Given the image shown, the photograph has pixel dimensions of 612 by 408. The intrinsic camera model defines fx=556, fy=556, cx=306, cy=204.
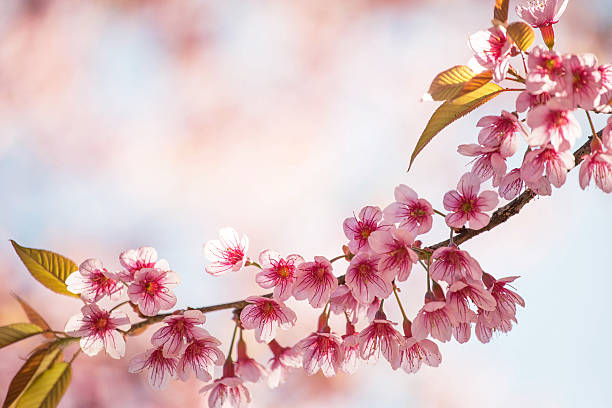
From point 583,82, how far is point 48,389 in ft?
2.79

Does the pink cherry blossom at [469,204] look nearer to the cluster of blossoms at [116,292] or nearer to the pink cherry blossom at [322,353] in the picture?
the pink cherry blossom at [322,353]

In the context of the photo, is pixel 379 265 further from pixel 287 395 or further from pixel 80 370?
pixel 80 370

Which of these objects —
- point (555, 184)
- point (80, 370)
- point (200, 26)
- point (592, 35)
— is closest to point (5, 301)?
point (80, 370)

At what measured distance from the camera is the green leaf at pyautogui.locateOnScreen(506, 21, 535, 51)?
2.10 ft

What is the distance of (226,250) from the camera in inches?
31.4

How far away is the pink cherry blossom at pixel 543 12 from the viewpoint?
709 mm

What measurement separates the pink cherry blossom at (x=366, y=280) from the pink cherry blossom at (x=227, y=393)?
25cm

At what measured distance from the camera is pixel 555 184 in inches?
26.0

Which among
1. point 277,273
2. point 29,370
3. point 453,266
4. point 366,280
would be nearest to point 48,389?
point 29,370

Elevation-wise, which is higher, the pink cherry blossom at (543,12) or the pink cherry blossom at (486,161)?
the pink cherry blossom at (543,12)

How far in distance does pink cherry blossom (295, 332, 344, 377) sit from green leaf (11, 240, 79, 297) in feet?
1.24

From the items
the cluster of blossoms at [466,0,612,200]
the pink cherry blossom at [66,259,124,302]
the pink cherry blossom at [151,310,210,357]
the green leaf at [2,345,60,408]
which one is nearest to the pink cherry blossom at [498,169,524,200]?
the cluster of blossoms at [466,0,612,200]

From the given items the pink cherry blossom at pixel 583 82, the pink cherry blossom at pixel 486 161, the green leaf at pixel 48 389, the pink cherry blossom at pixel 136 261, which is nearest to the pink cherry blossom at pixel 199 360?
the pink cherry blossom at pixel 136 261

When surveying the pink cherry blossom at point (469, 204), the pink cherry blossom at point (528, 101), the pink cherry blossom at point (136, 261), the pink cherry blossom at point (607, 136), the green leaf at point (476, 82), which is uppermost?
the green leaf at point (476, 82)
